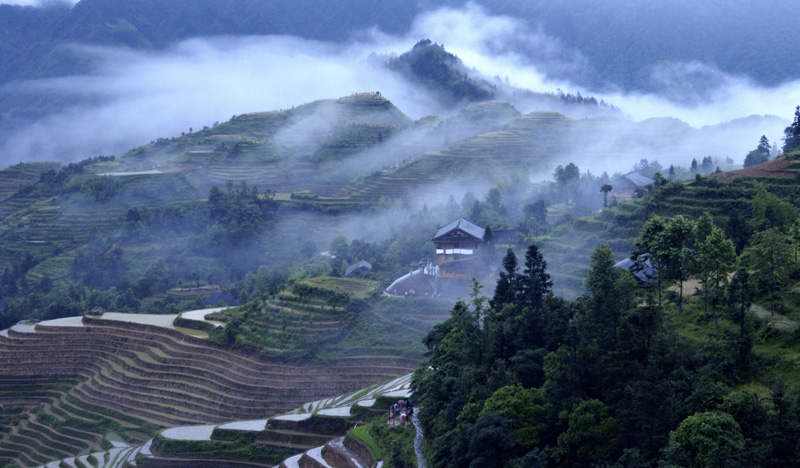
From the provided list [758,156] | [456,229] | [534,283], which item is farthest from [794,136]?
[534,283]

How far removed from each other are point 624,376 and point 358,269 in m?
32.6

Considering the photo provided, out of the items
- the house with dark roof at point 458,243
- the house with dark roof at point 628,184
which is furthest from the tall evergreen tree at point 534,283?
the house with dark roof at point 628,184

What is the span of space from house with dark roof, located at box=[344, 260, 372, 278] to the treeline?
24.0 metres

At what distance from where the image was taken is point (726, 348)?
18.9 metres

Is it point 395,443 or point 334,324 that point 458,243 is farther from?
point 395,443

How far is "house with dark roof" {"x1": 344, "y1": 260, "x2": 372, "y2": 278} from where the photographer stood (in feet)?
164

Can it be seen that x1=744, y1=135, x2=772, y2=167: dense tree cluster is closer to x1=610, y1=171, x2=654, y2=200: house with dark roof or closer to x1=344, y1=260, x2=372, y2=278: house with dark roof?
x1=610, y1=171, x2=654, y2=200: house with dark roof

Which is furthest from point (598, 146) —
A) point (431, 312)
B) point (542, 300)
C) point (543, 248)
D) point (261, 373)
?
point (542, 300)

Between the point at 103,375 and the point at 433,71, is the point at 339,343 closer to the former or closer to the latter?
the point at 103,375

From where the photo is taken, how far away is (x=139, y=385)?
3972 centimetres

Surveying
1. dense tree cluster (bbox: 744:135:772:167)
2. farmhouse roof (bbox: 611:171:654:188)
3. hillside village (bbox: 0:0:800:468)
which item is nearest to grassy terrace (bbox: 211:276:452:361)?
hillside village (bbox: 0:0:800:468)

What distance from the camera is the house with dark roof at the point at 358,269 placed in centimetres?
5012

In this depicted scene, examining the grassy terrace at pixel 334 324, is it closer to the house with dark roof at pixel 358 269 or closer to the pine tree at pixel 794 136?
the house with dark roof at pixel 358 269

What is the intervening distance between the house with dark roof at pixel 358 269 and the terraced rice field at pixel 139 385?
460 inches
